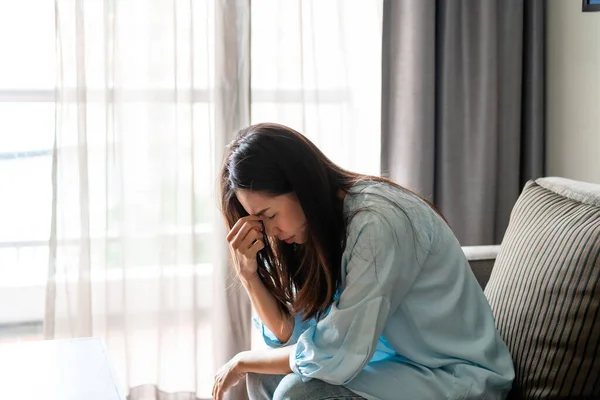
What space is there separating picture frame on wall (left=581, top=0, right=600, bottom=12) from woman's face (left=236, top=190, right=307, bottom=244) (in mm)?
1333

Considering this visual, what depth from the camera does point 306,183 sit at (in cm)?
158

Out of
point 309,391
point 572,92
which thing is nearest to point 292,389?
point 309,391

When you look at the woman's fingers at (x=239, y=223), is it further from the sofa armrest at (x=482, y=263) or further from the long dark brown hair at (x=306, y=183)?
the sofa armrest at (x=482, y=263)

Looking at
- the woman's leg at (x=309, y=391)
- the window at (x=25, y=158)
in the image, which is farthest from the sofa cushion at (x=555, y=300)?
the window at (x=25, y=158)

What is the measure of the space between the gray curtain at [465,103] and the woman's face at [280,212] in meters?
1.15

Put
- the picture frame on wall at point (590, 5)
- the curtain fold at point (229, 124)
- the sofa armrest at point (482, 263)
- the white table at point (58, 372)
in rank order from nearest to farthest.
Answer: the white table at point (58, 372) < the sofa armrest at point (482, 263) < the picture frame on wall at point (590, 5) < the curtain fold at point (229, 124)

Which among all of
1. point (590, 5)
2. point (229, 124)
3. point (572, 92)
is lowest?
point (229, 124)

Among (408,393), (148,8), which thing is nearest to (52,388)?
(408,393)

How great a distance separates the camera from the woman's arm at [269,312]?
1.86m

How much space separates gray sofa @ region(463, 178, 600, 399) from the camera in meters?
1.53

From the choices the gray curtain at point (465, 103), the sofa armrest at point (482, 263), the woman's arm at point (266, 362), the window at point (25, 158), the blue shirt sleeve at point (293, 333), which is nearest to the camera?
the woman's arm at point (266, 362)

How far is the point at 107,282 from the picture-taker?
2578 mm

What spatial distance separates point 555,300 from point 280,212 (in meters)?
0.60

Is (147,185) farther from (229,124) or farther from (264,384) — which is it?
(264,384)
